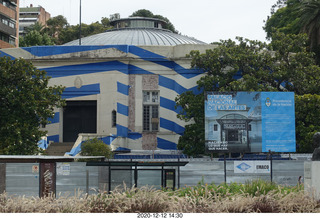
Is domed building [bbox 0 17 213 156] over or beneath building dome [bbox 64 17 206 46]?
beneath

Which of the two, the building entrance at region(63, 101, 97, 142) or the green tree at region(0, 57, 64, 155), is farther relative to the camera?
the building entrance at region(63, 101, 97, 142)

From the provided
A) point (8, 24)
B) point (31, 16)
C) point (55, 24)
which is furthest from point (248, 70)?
point (31, 16)

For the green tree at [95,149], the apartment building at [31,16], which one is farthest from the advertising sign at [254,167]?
the apartment building at [31,16]

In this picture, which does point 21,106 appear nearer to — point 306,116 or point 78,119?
point 78,119

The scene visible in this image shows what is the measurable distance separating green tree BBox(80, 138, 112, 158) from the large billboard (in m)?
9.36

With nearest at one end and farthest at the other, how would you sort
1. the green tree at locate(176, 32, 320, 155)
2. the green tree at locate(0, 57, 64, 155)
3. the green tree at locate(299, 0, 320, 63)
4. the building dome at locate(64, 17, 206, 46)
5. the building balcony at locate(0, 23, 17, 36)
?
the green tree at locate(0, 57, 64, 155), the green tree at locate(176, 32, 320, 155), the green tree at locate(299, 0, 320, 63), the building dome at locate(64, 17, 206, 46), the building balcony at locate(0, 23, 17, 36)

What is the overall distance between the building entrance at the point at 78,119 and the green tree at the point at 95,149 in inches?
293

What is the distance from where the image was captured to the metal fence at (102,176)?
23125mm

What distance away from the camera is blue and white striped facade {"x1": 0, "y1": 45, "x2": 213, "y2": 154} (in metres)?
42.3

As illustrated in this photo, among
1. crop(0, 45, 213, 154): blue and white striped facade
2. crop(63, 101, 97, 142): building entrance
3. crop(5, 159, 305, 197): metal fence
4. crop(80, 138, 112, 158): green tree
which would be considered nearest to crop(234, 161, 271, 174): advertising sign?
crop(5, 159, 305, 197): metal fence

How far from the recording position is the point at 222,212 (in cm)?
1416

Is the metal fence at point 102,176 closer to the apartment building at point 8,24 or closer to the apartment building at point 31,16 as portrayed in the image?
the apartment building at point 8,24

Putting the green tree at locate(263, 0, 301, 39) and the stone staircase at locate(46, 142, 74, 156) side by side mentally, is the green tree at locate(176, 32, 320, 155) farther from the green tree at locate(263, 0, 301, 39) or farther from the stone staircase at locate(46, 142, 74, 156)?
the green tree at locate(263, 0, 301, 39)

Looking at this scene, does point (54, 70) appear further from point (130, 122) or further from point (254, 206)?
point (254, 206)
